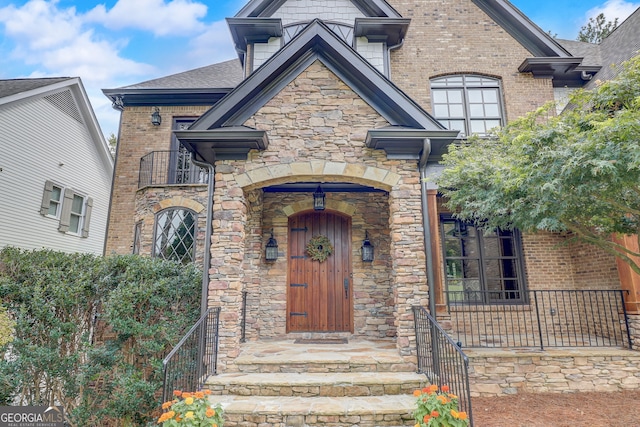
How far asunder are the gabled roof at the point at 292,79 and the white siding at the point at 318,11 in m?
3.21

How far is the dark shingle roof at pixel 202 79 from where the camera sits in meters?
9.30

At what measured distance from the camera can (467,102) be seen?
27.7 ft

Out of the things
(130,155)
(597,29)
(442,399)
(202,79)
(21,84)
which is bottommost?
(442,399)

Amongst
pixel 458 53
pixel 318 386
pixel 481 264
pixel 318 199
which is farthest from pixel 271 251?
pixel 458 53

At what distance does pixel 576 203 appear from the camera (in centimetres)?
454

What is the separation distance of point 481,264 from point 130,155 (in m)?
8.93

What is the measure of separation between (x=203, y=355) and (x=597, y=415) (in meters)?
5.33

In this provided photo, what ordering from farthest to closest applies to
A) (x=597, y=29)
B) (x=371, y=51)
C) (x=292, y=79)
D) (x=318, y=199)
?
(x=597, y=29) → (x=371, y=51) → (x=318, y=199) → (x=292, y=79)

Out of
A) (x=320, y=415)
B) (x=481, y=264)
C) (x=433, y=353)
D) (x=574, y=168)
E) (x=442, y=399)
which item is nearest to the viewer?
(x=442, y=399)

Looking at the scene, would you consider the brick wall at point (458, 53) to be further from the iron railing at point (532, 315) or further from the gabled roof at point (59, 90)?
the gabled roof at point (59, 90)

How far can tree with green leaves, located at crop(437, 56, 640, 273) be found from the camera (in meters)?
3.61

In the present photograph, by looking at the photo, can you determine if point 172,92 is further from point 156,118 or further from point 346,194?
point 346,194

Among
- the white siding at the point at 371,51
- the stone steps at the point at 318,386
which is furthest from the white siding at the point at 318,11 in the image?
the stone steps at the point at 318,386

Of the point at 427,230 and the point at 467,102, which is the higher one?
the point at 467,102
